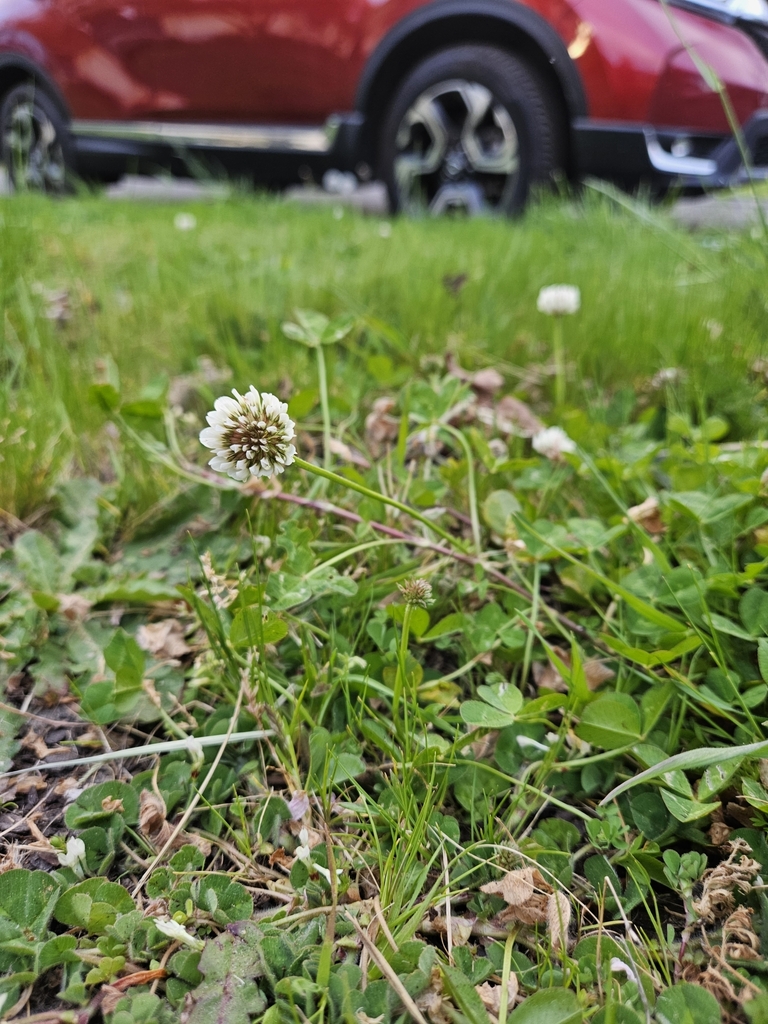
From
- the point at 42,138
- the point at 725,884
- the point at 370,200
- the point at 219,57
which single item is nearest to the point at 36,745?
the point at 725,884

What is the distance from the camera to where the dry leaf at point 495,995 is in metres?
0.72

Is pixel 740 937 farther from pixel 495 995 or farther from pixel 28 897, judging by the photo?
pixel 28 897

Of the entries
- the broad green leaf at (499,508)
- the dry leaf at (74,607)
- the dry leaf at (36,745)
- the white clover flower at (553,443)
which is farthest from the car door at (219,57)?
the dry leaf at (36,745)

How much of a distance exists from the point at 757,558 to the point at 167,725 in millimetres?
954

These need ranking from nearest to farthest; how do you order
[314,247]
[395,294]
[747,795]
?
[747,795]
[395,294]
[314,247]

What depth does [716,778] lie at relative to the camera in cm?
86

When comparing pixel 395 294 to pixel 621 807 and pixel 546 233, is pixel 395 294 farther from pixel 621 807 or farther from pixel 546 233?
pixel 621 807

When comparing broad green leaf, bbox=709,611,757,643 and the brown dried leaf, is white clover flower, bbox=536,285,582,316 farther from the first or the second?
the brown dried leaf

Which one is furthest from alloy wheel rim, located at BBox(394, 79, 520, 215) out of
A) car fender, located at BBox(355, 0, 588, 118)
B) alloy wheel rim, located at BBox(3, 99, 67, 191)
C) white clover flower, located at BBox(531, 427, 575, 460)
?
white clover flower, located at BBox(531, 427, 575, 460)

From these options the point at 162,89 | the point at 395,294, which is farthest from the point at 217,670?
the point at 162,89

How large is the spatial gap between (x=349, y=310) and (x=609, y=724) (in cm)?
151

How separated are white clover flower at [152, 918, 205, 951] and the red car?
11.9 feet

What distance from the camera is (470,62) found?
12.6 feet

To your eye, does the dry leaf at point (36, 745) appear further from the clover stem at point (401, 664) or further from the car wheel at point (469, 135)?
the car wheel at point (469, 135)
